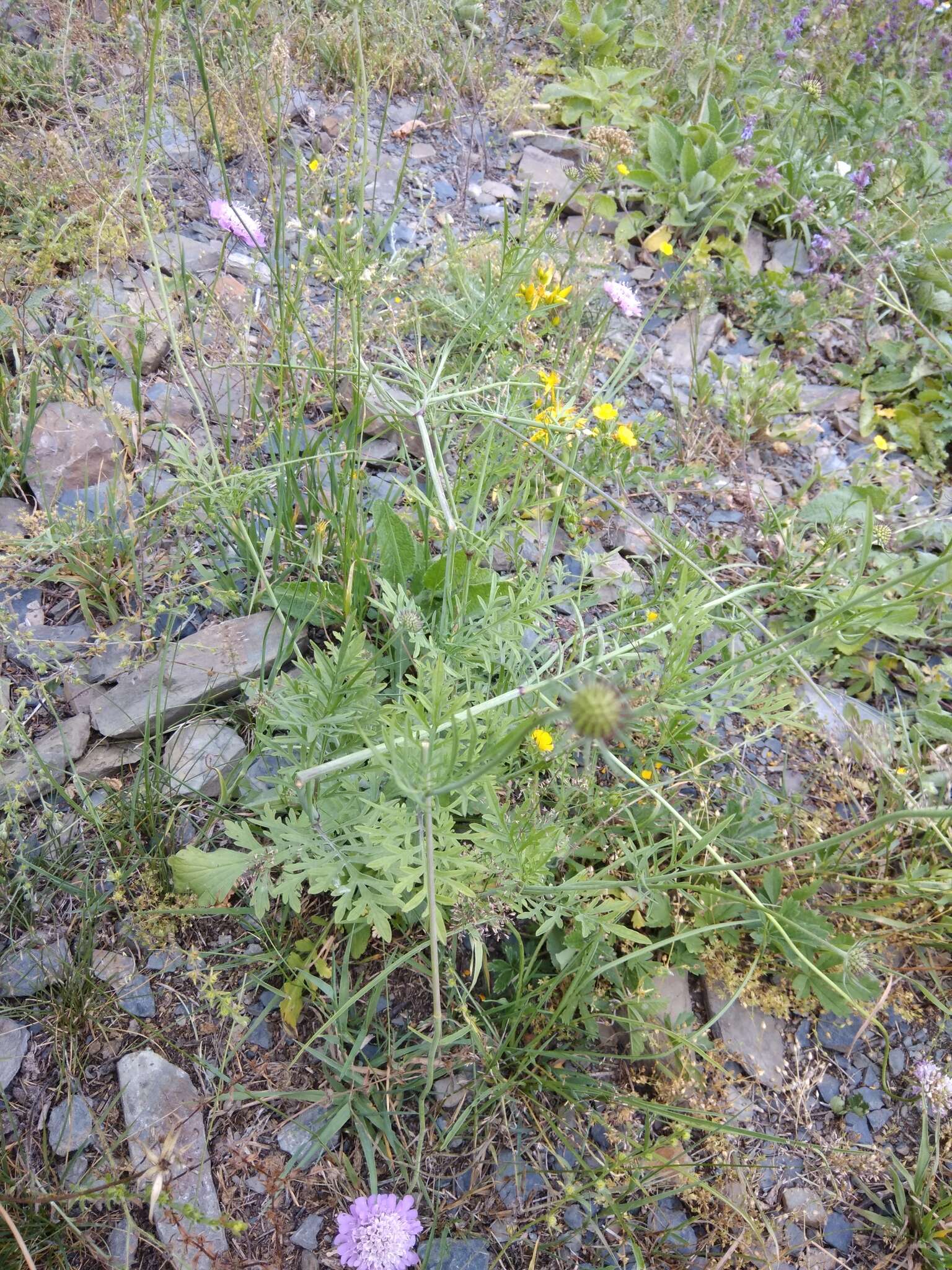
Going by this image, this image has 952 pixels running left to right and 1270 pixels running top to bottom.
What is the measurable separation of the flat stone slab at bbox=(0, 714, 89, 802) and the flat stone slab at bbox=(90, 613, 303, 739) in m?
0.05

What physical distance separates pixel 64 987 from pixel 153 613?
0.77 meters

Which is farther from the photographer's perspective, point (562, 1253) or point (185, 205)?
point (185, 205)

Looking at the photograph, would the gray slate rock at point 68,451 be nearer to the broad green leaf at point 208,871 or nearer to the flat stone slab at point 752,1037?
the broad green leaf at point 208,871

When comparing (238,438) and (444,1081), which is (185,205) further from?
(444,1081)

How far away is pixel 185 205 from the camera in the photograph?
295 centimetres

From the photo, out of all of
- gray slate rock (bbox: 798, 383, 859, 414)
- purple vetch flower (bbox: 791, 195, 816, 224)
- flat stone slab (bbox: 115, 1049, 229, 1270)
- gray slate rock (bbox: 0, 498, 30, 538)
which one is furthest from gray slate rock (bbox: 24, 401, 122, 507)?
purple vetch flower (bbox: 791, 195, 816, 224)

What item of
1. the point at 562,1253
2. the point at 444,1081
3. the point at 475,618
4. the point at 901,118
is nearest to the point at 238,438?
the point at 475,618

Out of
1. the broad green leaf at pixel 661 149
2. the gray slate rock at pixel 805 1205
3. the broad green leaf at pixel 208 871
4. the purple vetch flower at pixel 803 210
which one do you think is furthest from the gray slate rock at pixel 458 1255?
the broad green leaf at pixel 661 149

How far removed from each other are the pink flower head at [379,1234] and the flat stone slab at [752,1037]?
2.42 feet

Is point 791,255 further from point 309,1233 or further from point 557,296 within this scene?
point 309,1233

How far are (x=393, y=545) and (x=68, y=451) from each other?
3.21ft

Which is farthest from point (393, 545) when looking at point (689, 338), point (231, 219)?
point (689, 338)

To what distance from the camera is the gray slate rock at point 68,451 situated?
2.12 m

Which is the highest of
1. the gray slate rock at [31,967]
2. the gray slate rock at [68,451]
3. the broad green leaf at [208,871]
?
the gray slate rock at [68,451]
